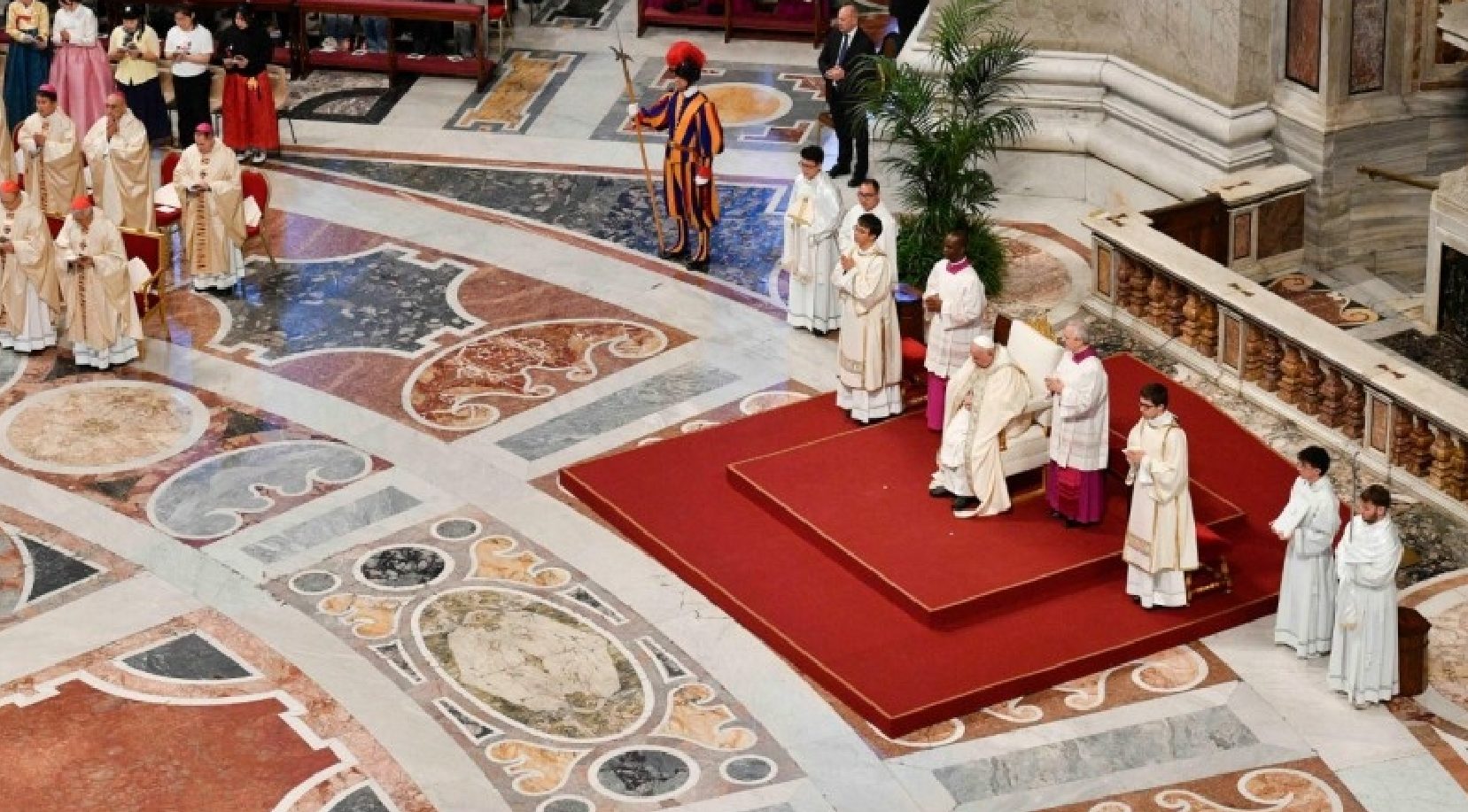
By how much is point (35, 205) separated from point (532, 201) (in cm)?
366

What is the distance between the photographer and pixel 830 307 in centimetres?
1639

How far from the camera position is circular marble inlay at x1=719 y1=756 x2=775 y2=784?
1220 cm

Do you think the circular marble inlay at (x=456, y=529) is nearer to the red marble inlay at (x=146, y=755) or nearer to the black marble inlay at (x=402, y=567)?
the black marble inlay at (x=402, y=567)

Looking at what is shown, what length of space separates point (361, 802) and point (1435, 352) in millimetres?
7105

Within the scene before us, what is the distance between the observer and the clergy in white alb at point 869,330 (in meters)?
14.9

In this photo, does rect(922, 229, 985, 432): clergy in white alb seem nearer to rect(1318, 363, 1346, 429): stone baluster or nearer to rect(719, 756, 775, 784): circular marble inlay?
rect(1318, 363, 1346, 429): stone baluster

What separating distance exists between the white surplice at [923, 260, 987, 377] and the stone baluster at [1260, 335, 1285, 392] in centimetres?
175

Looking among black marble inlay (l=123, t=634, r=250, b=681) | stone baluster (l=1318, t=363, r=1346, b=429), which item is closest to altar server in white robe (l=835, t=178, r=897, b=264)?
stone baluster (l=1318, t=363, r=1346, b=429)

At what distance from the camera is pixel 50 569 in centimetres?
1405

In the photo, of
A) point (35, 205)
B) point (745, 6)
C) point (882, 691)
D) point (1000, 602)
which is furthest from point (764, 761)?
point (745, 6)

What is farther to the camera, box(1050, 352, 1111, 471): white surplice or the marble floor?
box(1050, 352, 1111, 471): white surplice

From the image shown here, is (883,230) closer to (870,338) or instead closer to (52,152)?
(870,338)

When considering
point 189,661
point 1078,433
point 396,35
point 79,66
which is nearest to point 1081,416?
point 1078,433

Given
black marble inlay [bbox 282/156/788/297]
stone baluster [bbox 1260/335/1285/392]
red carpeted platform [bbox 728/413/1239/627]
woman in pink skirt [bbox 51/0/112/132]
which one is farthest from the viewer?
woman in pink skirt [bbox 51/0/112/132]
